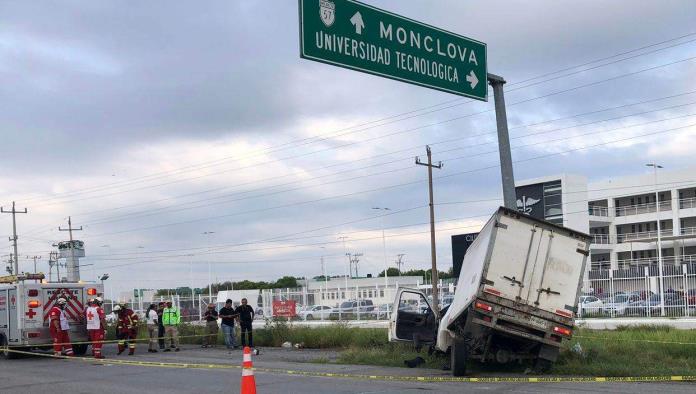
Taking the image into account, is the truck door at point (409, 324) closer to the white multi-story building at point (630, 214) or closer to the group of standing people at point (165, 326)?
the group of standing people at point (165, 326)

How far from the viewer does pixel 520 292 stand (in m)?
13.2

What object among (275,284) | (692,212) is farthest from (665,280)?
(275,284)

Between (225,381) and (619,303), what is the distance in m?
25.9

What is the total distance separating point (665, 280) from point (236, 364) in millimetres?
22505

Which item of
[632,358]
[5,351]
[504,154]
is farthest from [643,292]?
[5,351]

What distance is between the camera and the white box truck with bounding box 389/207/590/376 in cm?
1312

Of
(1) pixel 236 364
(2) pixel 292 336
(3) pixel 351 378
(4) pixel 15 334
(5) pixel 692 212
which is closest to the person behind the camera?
(3) pixel 351 378

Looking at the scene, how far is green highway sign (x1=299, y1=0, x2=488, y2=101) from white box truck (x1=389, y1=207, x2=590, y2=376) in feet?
8.22

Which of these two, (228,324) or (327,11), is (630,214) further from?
(327,11)

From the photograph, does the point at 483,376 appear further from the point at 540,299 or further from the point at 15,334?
the point at 15,334

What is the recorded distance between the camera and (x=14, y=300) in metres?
22.0

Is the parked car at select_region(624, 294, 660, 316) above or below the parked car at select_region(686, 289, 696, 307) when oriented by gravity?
below

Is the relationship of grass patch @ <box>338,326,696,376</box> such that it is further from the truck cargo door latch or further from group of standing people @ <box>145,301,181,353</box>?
group of standing people @ <box>145,301,181,353</box>

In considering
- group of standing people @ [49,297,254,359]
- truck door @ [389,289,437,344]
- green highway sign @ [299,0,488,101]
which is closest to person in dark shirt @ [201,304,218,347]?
group of standing people @ [49,297,254,359]
